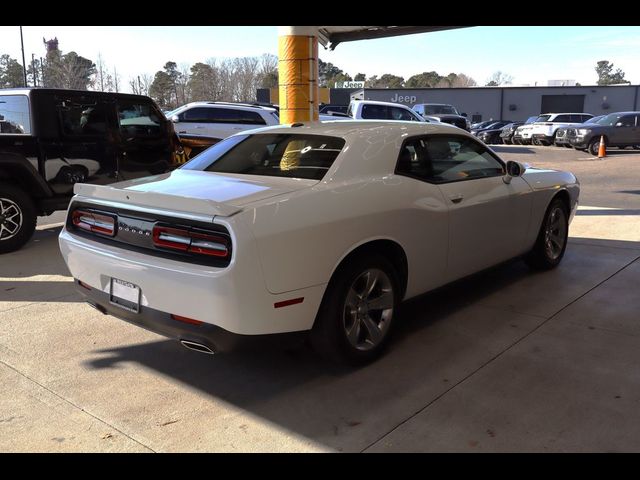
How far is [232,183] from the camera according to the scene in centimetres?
374

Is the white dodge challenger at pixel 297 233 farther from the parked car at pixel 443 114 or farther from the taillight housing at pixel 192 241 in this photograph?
the parked car at pixel 443 114

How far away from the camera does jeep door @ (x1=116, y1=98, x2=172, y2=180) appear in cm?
797

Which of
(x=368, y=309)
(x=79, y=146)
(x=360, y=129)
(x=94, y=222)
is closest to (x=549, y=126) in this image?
(x=79, y=146)

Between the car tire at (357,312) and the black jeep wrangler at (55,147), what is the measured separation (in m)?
5.08

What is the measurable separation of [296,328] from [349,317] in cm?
53

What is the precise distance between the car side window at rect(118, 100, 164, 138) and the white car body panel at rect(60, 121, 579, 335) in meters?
4.04

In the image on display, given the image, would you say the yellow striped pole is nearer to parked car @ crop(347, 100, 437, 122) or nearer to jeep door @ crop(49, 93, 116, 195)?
jeep door @ crop(49, 93, 116, 195)

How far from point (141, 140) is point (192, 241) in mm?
5642

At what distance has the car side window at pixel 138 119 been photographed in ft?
26.2

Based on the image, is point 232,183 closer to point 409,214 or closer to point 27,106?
point 409,214

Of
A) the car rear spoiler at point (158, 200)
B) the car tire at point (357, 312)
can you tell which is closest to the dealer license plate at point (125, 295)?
the car rear spoiler at point (158, 200)

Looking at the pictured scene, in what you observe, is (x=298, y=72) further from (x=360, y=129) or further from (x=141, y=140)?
(x=360, y=129)

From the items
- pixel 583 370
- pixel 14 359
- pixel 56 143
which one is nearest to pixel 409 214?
pixel 583 370
